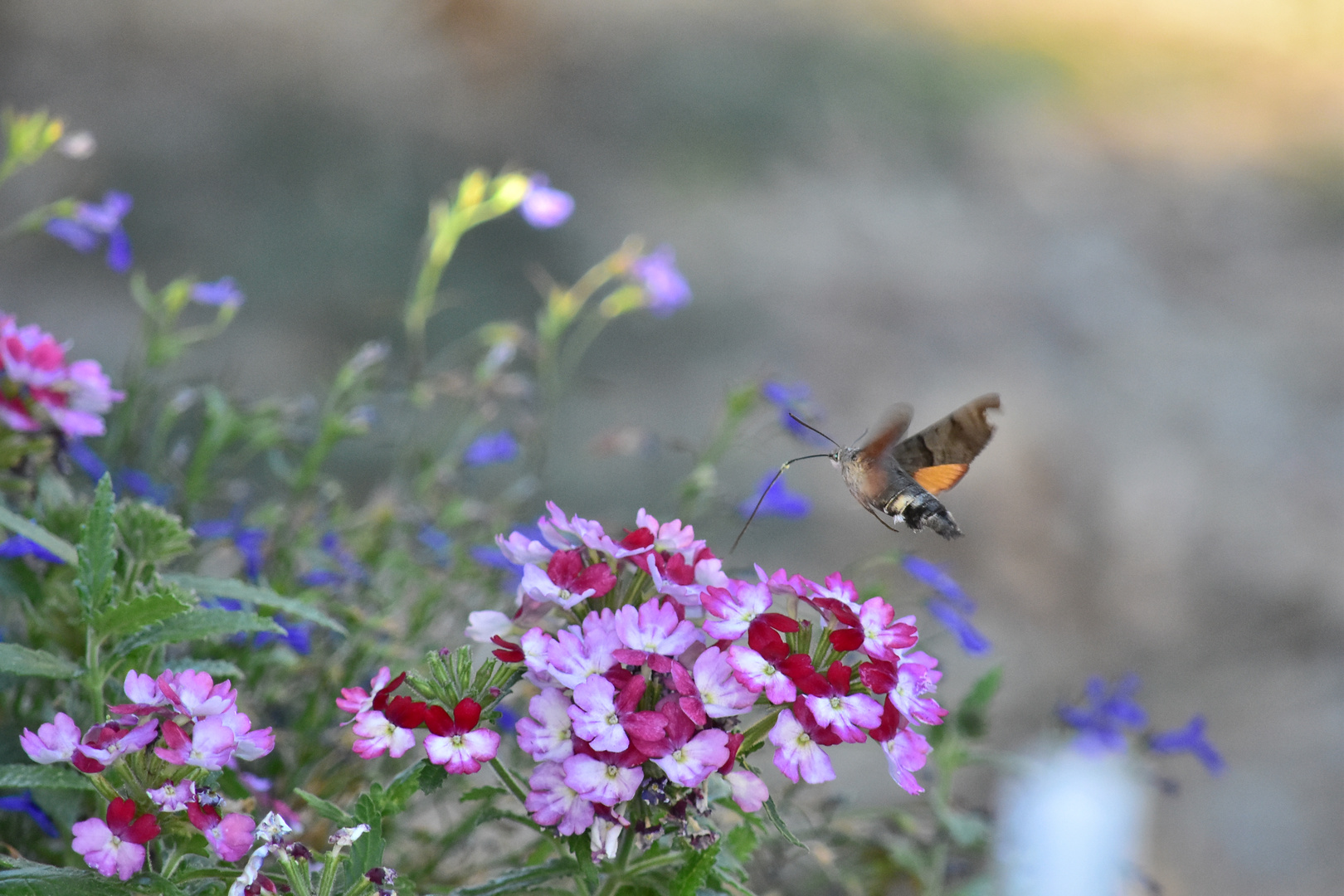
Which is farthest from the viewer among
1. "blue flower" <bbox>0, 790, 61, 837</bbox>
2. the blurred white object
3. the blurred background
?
the blurred background

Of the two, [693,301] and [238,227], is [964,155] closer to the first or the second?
[693,301]

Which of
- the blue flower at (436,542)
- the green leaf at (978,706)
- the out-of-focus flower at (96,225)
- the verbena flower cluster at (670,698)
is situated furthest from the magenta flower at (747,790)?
the out-of-focus flower at (96,225)

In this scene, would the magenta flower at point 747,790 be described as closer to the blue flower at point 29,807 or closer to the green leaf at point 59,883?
the green leaf at point 59,883

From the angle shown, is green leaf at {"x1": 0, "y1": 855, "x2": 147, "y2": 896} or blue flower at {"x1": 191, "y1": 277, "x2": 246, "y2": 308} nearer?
green leaf at {"x1": 0, "y1": 855, "x2": 147, "y2": 896}

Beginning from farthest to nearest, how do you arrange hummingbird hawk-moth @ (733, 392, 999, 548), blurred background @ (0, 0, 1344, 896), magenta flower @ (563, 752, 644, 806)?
blurred background @ (0, 0, 1344, 896), hummingbird hawk-moth @ (733, 392, 999, 548), magenta flower @ (563, 752, 644, 806)

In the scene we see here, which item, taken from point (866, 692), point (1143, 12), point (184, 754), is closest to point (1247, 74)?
point (1143, 12)

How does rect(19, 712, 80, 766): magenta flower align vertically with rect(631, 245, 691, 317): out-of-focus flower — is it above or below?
below

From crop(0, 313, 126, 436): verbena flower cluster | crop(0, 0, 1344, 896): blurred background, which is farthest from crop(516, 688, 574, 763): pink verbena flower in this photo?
crop(0, 0, 1344, 896): blurred background

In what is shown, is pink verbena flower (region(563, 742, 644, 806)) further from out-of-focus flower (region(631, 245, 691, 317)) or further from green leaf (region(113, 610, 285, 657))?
out-of-focus flower (region(631, 245, 691, 317))

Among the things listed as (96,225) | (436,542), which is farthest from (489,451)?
(96,225)
